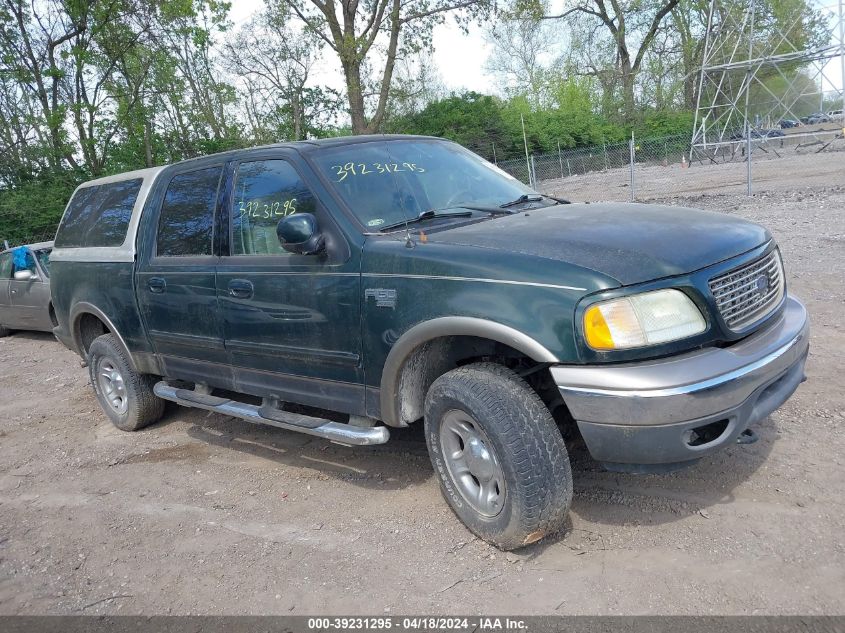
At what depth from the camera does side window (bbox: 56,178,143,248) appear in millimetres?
5215

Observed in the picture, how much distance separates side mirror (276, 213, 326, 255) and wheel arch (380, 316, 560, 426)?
0.71 metres

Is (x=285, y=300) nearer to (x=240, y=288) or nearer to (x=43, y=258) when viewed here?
(x=240, y=288)

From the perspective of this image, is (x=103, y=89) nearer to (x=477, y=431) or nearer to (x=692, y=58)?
(x=477, y=431)

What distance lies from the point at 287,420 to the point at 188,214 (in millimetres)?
1662

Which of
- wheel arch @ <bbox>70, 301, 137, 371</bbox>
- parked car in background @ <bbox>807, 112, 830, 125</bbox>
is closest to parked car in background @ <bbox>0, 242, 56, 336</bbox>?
wheel arch @ <bbox>70, 301, 137, 371</bbox>

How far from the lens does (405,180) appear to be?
3.95 metres

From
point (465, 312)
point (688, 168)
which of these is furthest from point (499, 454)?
point (688, 168)

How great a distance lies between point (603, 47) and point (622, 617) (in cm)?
4911

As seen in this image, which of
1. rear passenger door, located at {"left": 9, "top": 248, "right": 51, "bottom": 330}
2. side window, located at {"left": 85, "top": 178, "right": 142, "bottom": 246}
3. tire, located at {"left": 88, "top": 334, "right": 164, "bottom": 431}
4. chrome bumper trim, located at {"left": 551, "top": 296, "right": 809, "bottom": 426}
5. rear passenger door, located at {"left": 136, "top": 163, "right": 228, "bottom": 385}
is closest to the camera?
chrome bumper trim, located at {"left": 551, "top": 296, "right": 809, "bottom": 426}

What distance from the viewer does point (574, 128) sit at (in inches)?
1478

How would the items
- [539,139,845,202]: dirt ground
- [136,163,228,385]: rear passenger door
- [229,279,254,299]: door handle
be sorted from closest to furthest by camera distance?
[229,279,254,299]: door handle → [136,163,228,385]: rear passenger door → [539,139,845,202]: dirt ground

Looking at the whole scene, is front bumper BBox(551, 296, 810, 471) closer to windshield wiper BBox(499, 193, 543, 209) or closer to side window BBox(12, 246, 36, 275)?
windshield wiper BBox(499, 193, 543, 209)

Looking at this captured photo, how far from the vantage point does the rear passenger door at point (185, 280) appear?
4375 mm

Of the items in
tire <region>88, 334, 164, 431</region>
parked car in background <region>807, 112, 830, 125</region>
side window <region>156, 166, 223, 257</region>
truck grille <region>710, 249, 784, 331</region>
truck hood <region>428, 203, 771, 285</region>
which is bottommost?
tire <region>88, 334, 164, 431</region>
